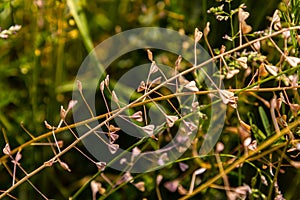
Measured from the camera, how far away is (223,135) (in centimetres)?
78

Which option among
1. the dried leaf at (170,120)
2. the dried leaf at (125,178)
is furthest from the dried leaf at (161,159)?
the dried leaf at (170,120)

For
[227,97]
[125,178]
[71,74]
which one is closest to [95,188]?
[125,178]

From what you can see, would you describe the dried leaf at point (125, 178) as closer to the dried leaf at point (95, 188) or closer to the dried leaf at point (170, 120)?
the dried leaf at point (95, 188)

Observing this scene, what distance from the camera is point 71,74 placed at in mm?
980

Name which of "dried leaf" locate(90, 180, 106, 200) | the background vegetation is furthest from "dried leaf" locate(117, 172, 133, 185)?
the background vegetation

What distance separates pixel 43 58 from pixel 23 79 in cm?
6

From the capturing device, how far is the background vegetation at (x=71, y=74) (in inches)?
30.9

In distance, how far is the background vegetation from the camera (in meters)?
0.79

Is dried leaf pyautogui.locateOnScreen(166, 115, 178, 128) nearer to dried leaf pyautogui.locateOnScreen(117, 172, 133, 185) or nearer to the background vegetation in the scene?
dried leaf pyautogui.locateOnScreen(117, 172, 133, 185)

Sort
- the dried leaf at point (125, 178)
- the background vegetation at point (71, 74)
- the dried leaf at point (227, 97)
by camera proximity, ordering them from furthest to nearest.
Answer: the background vegetation at point (71, 74) → the dried leaf at point (125, 178) → the dried leaf at point (227, 97)

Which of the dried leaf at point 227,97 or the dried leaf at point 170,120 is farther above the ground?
the dried leaf at point 227,97

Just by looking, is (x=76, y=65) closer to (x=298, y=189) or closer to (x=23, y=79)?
(x=23, y=79)

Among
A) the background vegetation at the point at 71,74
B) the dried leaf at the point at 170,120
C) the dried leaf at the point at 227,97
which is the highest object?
the dried leaf at the point at 227,97

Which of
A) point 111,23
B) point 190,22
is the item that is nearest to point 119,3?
point 111,23
